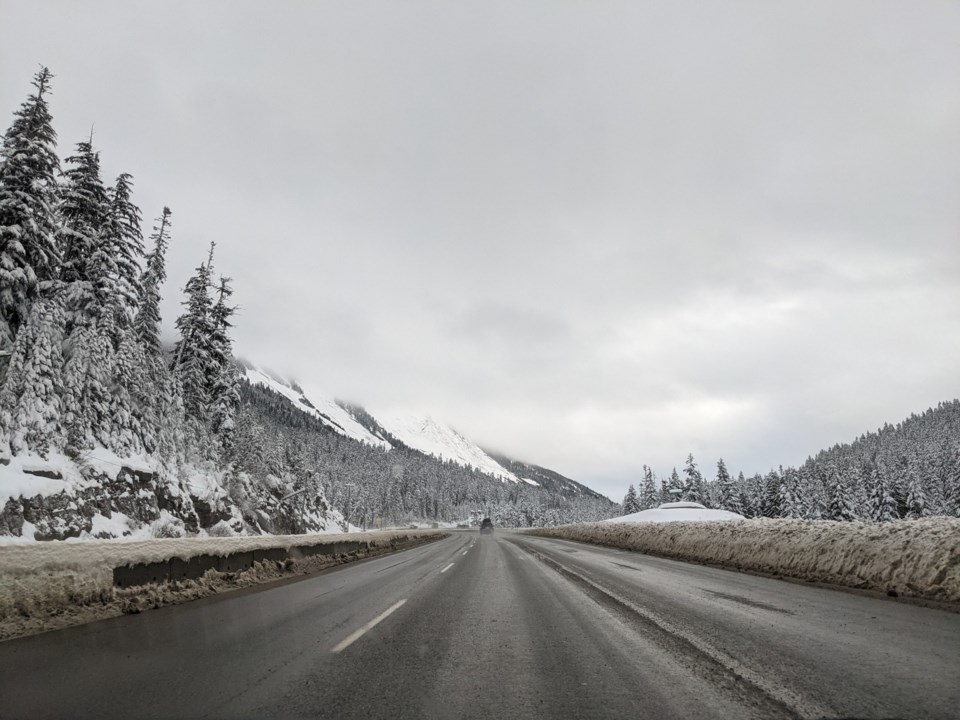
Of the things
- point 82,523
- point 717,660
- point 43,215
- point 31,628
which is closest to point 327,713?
point 717,660

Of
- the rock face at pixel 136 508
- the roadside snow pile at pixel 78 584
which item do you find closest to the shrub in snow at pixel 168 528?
the rock face at pixel 136 508

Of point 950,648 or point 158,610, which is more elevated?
point 950,648

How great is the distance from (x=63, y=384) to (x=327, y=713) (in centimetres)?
2930

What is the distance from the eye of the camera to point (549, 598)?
971 cm

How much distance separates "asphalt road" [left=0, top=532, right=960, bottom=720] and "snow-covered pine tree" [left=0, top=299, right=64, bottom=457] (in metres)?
21.3

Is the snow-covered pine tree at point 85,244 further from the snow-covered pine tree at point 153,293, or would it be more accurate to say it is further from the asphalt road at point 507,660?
the asphalt road at point 507,660

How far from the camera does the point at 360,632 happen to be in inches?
270

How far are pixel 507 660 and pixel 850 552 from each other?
9.71 meters

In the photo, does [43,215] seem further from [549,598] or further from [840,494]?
[840,494]

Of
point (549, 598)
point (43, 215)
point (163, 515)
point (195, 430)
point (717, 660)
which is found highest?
point (43, 215)

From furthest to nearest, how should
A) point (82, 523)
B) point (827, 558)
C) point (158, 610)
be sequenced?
point (82, 523) < point (827, 558) < point (158, 610)

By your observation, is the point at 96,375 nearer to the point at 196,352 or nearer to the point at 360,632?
the point at 196,352

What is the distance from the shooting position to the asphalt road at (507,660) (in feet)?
13.2

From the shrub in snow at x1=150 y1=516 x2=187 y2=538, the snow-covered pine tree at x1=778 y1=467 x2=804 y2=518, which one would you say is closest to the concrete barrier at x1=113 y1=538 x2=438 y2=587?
the shrub in snow at x1=150 y1=516 x2=187 y2=538
